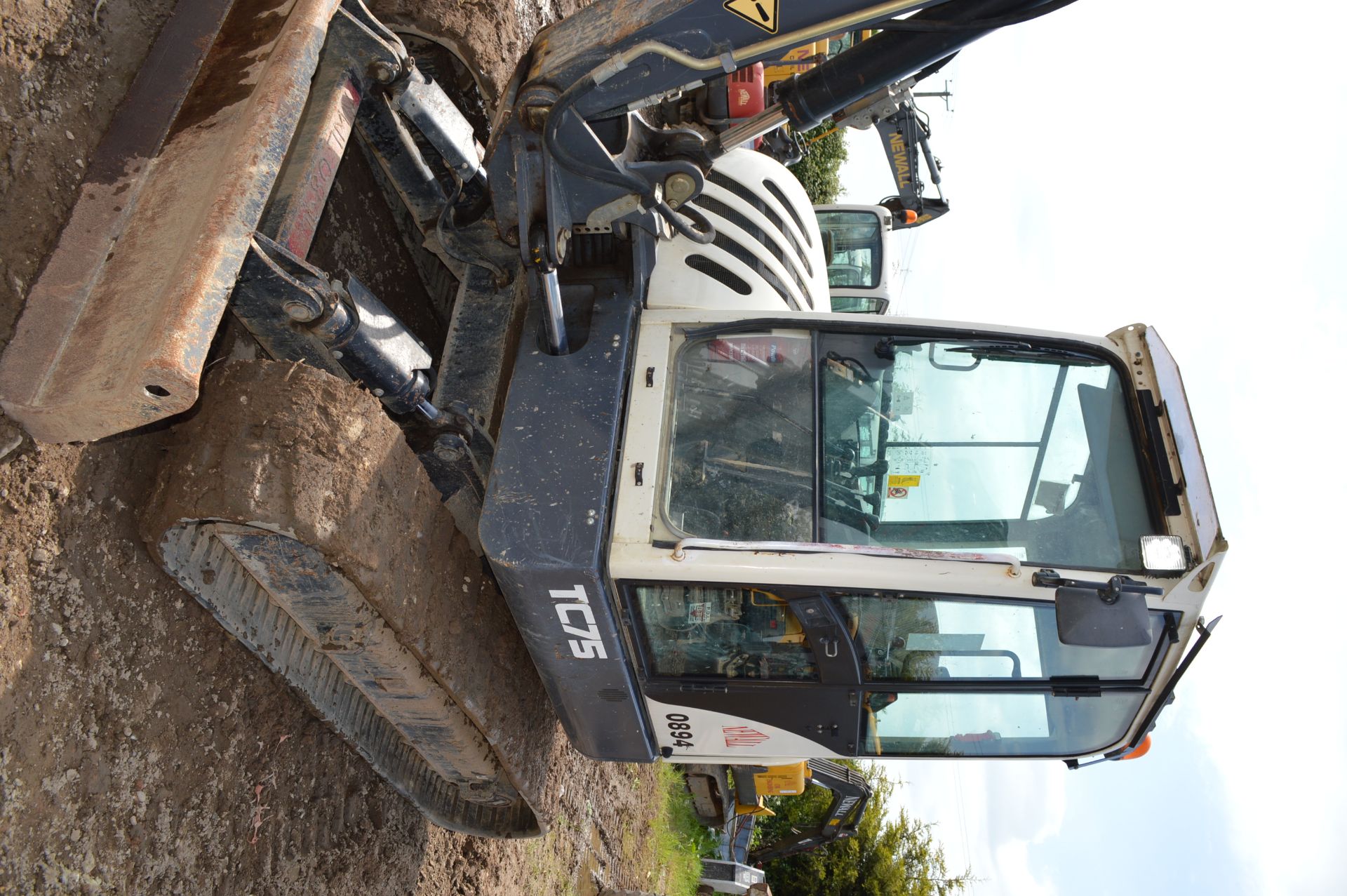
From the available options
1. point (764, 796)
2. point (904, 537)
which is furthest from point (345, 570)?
point (764, 796)

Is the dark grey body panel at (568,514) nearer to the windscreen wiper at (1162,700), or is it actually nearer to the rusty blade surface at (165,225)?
the rusty blade surface at (165,225)

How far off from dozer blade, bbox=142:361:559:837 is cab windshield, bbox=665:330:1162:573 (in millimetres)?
852

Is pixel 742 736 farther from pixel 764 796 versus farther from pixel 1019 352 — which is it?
pixel 764 796

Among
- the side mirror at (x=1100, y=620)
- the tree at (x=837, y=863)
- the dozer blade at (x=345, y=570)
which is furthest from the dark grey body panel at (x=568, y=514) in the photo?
the tree at (x=837, y=863)

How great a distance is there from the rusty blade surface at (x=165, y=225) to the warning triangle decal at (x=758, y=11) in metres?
1.31

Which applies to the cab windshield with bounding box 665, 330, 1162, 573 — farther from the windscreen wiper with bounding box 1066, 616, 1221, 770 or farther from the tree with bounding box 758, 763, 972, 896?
the tree with bounding box 758, 763, 972, 896

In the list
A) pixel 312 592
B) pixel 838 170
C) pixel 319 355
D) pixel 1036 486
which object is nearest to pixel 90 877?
pixel 312 592

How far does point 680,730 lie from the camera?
357 cm

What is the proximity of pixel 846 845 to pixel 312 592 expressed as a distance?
1465cm

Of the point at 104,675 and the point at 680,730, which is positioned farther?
the point at 680,730

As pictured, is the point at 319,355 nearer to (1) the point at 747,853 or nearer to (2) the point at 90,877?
(2) the point at 90,877

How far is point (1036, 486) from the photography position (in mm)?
3139

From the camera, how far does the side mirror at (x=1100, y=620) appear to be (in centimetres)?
269

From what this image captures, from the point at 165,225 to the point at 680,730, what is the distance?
239cm
